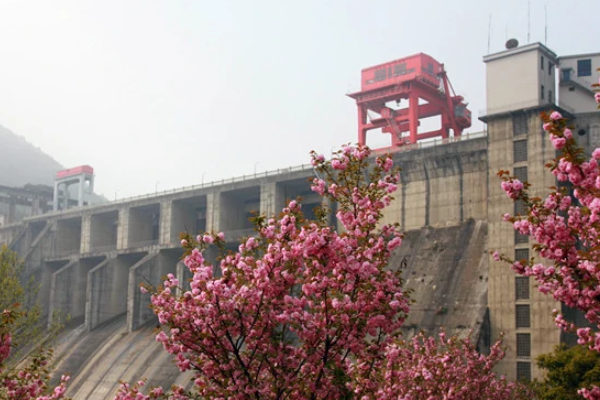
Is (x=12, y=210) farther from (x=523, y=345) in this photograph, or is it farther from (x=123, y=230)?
(x=523, y=345)

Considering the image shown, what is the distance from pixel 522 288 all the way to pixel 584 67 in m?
18.7

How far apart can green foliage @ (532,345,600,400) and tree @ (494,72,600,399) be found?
78.7ft

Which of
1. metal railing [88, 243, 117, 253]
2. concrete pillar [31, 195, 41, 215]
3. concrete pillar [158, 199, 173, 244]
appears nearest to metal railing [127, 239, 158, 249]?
concrete pillar [158, 199, 173, 244]

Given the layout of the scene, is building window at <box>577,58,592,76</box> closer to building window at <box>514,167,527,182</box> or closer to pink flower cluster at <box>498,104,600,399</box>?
building window at <box>514,167,527,182</box>

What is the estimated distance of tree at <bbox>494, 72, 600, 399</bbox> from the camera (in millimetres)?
12656

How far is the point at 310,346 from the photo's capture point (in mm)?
17312

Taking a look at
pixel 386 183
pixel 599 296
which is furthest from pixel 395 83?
pixel 599 296

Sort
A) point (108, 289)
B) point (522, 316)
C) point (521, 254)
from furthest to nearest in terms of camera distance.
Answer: point (108, 289) → point (521, 254) → point (522, 316)

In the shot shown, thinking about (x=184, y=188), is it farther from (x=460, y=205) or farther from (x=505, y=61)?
(x=505, y=61)

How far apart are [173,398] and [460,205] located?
150 ft

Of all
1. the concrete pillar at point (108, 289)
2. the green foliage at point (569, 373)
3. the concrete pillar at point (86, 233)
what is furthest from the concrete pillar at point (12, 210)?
the green foliage at point (569, 373)

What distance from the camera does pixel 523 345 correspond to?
162 feet

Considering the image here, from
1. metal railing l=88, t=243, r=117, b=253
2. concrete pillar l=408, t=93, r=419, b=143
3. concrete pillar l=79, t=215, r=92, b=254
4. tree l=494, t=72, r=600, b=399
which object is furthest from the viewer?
Result: concrete pillar l=79, t=215, r=92, b=254

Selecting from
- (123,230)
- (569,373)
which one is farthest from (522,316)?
(123,230)
